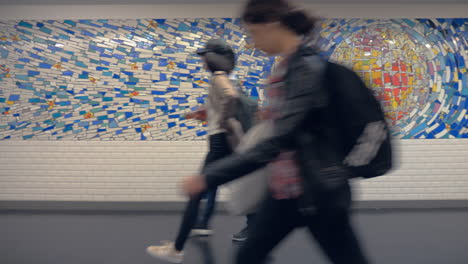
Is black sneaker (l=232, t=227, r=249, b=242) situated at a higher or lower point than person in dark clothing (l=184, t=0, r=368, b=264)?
lower

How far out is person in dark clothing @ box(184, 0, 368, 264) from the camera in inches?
40.6

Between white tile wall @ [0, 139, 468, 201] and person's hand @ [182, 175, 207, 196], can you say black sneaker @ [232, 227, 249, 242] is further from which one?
person's hand @ [182, 175, 207, 196]

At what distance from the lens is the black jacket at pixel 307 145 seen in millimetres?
1021

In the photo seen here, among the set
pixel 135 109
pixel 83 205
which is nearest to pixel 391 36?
pixel 135 109

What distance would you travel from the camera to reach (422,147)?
4531 millimetres

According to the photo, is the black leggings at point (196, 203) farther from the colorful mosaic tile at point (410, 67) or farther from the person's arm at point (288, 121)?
the colorful mosaic tile at point (410, 67)

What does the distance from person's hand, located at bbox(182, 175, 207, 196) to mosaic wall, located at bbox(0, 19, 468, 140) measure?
11.4ft

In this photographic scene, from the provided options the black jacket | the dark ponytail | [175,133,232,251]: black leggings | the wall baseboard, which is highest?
the dark ponytail

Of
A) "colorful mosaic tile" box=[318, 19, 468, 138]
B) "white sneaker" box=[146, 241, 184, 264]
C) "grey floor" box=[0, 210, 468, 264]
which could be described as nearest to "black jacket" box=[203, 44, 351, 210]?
"white sneaker" box=[146, 241, 184, 264]

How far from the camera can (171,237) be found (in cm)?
343

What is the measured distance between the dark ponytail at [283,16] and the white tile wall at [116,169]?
339cm

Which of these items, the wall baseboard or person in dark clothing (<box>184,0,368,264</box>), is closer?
person in dark clothing (<box>184,0,368,264</box>)

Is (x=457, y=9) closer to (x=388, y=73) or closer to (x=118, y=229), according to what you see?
(x=388, y=73)

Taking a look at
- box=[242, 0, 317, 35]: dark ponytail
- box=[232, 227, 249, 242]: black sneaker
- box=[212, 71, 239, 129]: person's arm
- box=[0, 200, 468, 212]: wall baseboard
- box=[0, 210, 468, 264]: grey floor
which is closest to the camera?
box=[242, 0, 317, 35]: dark ponytail
